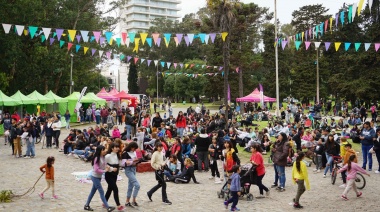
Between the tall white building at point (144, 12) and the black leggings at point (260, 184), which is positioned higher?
the tall white building at point (144, 12)

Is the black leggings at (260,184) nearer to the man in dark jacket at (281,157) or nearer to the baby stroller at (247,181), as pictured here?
the baby stroller at (247,181)

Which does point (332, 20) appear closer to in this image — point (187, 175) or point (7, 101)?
point (187, 175)

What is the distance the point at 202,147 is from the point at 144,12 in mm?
124400

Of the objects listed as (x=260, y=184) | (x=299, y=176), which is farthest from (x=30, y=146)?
(x=299, y=176)

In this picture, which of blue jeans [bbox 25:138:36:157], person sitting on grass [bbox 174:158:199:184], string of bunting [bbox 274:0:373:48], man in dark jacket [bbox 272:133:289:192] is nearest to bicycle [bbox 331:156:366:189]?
man in dark jacket [bbox 272:133:289:192]

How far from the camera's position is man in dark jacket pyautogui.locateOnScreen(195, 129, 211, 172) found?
13633 millimetres

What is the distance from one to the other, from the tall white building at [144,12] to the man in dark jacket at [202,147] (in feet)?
388

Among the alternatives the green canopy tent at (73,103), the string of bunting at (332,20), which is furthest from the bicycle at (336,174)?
the green canopy tent at (73,103)

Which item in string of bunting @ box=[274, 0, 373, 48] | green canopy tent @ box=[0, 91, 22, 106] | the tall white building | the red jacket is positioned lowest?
the red jacket

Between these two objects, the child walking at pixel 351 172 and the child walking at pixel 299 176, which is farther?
the child walking at pixel 351 172

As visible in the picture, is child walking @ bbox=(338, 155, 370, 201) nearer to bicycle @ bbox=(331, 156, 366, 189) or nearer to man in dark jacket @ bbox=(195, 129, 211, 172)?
bicycle @ bbox=(331, 156, 366, 189)

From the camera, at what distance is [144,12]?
133 meters

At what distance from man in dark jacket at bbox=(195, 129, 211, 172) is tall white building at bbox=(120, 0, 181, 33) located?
388ft

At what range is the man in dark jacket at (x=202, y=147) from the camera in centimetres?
1363
